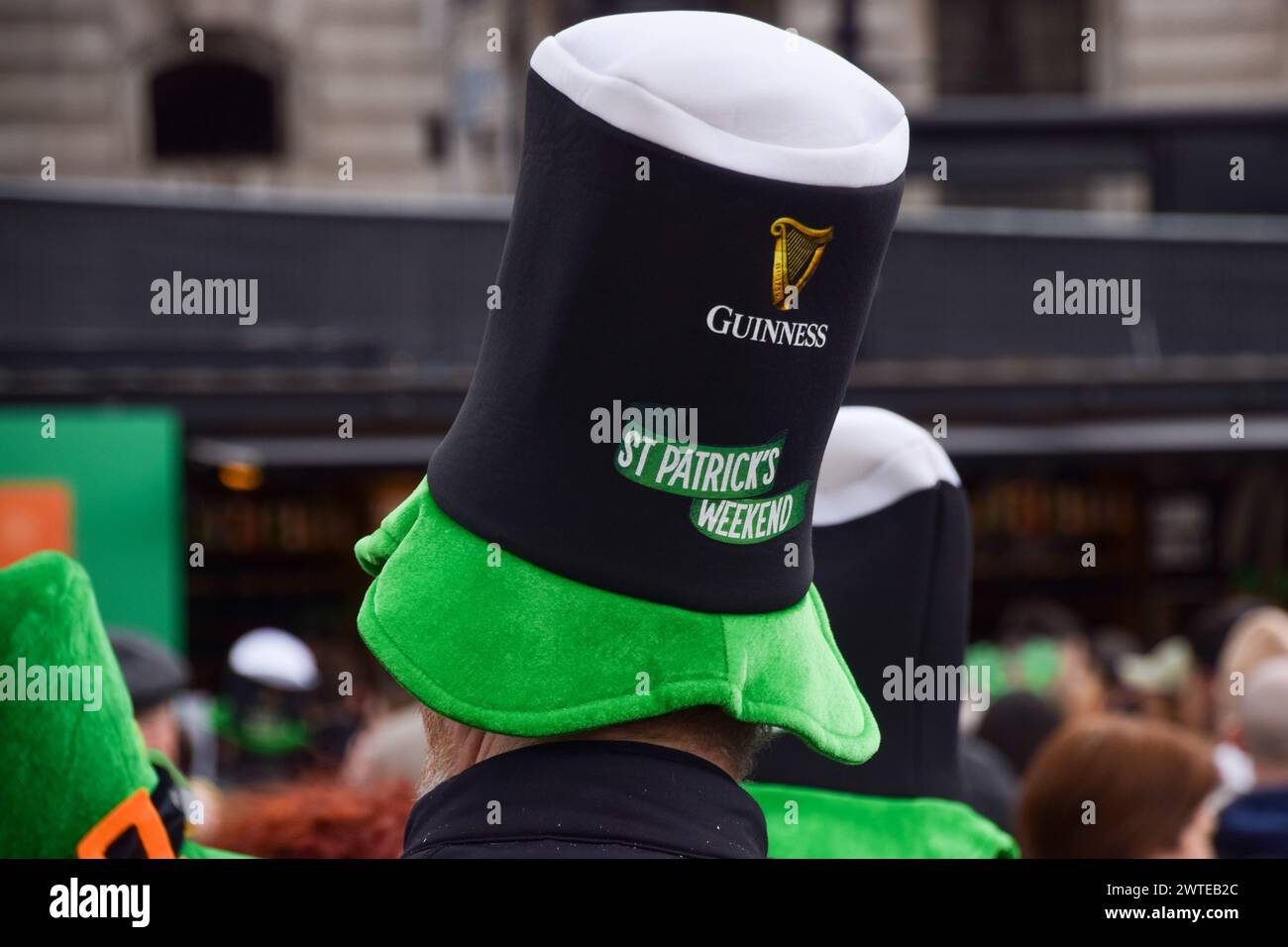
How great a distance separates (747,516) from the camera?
1.57 metres

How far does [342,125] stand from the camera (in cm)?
1980

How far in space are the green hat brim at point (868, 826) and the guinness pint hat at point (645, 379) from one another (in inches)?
30.9

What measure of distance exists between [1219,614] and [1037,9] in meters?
16.0

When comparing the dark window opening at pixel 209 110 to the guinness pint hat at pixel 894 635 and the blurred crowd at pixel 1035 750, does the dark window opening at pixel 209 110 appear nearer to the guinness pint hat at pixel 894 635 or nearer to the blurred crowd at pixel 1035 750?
the blurred crowd at pixel 1035 750

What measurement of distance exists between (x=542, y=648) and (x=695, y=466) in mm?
222

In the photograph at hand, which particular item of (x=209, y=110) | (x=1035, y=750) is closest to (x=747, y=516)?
(x=1035, y=750)

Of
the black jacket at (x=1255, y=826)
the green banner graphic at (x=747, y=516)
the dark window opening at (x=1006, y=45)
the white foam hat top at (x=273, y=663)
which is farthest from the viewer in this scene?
the dark window opening at (x=1006, y=45)

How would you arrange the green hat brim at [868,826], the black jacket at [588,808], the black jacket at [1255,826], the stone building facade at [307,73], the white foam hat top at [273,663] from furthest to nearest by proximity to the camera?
the stone building facade at [307,73] < the white foam hat top at [273,663] < the black jacket at [1255,826] < the green hat brim at [868,826] < the black jacket at [588,808]

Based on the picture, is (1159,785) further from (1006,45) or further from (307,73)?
(1006,45)

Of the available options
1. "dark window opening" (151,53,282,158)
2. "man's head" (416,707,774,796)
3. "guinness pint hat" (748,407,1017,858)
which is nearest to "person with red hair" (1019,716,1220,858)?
"guinness pint hat" (748,407,1017,858)

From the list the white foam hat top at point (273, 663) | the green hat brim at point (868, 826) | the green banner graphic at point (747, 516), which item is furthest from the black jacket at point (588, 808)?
the white foam hat top at point (273, 663)

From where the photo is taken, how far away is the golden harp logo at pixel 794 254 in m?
1.48
